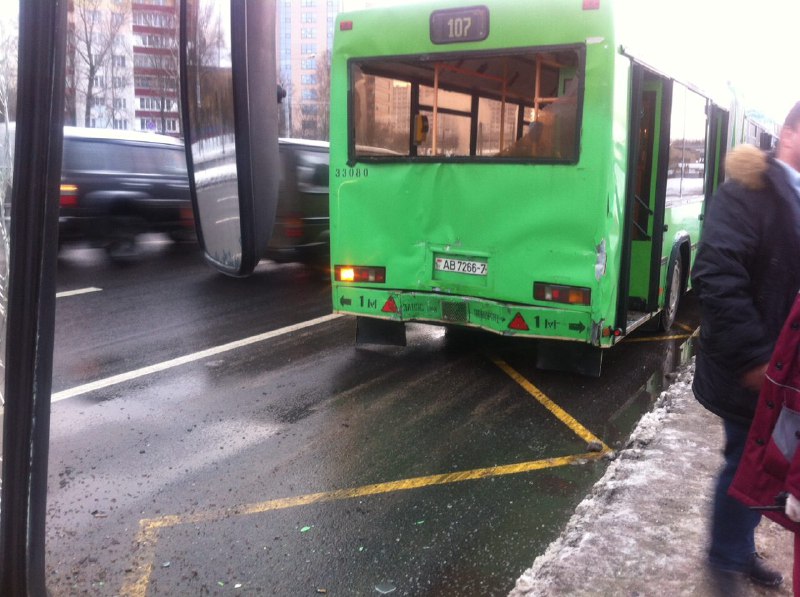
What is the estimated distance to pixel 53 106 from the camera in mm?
2102

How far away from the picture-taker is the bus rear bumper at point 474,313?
6262 mm

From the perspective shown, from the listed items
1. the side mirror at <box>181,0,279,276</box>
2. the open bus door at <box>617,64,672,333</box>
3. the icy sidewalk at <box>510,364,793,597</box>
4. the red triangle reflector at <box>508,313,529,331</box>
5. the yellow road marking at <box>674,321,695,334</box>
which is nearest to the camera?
the side mirror at <box>181,0,279,276</box>

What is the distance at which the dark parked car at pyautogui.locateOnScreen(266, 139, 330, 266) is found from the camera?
37.4ft

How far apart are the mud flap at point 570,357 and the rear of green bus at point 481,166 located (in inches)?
15.8

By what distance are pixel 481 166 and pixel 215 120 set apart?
5.30 metres

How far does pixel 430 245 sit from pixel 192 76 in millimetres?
5441

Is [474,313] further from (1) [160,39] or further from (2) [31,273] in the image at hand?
(1) [160,39]

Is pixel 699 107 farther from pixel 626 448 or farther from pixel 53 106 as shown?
pixel 53 106

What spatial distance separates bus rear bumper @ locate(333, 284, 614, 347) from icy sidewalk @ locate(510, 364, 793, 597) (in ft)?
4.62

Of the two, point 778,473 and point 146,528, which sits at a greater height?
point 778,473

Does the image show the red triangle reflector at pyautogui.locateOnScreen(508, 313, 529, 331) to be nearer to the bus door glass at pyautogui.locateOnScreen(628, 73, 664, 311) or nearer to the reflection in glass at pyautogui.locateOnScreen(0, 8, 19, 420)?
the bus door glass at pyautogui.locateOnScreen(628, 73, 664, 311)

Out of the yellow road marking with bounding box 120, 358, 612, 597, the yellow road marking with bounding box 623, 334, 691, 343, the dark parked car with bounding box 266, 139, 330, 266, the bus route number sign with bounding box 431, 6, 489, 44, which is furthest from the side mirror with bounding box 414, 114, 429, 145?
the dark parked car with bounding box 266, 139, 330, 266

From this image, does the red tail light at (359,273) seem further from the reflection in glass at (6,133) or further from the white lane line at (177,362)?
the reflection in glass at (6,133)

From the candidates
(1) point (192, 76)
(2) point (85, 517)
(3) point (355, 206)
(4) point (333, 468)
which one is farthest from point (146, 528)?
(3) point (355, 206)
